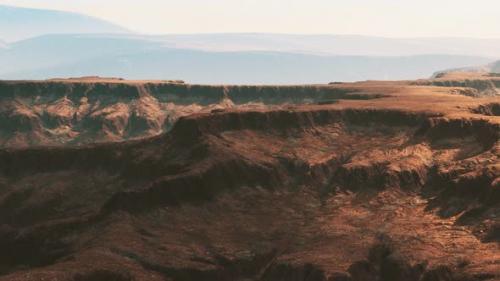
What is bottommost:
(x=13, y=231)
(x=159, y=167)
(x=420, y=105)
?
(x=13, y=231)

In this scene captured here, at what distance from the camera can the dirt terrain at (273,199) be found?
8319 centimetres

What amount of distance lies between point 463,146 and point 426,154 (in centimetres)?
641

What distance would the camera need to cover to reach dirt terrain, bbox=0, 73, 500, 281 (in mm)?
83188

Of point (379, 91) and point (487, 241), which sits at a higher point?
point (379, 91)

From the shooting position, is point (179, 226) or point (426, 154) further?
point (426, 154)

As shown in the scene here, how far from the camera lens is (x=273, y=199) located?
109 meters

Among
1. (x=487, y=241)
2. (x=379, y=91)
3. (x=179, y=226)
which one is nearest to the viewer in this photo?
(x=487, y=241)

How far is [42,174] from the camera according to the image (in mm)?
129625

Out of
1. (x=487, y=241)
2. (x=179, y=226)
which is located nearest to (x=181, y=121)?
(x=179, y=226)

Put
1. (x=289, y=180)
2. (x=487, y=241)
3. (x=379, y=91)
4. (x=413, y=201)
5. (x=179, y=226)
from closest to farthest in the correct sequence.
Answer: (x=487, y=241), (x=179, y=226), (x=413, y=201), (x=289, y=180), (x=379, y=91)

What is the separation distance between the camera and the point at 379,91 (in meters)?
190

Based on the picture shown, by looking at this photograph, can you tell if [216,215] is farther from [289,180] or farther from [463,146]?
[463,146]

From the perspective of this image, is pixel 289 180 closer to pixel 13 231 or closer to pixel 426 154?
pixel 426 154

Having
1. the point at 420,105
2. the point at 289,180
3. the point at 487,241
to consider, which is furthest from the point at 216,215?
the point at 420,105
